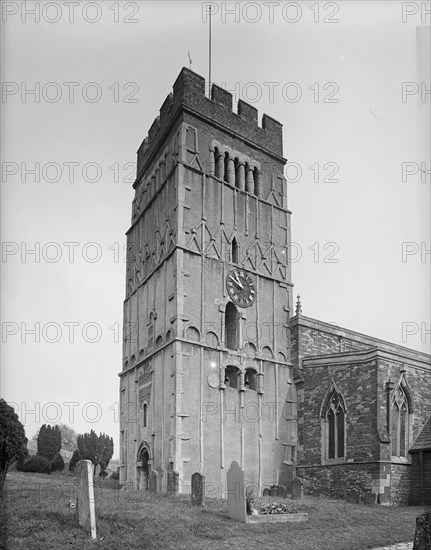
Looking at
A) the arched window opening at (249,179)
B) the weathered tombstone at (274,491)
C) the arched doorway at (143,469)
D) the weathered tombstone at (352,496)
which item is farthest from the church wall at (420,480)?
the arched window opening at (249,179)

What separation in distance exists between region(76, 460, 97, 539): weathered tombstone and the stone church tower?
10774 mm

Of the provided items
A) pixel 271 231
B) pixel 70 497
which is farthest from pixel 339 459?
pixel 70 497

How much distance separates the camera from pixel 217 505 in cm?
2252

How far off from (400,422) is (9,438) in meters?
17.2

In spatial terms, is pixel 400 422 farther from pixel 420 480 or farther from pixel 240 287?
pixel 240 287

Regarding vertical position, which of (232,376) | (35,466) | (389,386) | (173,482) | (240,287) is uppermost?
(240,287)

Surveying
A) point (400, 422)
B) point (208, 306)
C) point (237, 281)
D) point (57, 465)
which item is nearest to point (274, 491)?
point (400, 422)

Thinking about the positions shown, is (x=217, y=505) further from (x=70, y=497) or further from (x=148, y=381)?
(x=148, y=381)

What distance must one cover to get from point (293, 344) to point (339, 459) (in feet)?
20.3

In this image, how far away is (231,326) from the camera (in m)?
32.7

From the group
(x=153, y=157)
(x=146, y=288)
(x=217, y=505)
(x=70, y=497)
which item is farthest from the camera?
(x=153, y=157)

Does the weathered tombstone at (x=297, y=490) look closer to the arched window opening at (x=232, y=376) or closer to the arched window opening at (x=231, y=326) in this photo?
the arched window opening at (x=232, y=376)

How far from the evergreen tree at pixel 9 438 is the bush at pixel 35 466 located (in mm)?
20070

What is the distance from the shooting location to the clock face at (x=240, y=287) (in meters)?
32.6
